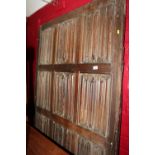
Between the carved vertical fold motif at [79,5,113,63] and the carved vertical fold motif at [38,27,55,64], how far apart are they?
876 millimetres

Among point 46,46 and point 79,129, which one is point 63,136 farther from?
point 46,46

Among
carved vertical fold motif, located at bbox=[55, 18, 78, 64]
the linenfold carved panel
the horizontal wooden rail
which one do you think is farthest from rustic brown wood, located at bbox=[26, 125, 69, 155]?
carved vertical fold motif, located at bbox=[55, 18, 78, 64]

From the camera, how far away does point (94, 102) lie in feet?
6.70

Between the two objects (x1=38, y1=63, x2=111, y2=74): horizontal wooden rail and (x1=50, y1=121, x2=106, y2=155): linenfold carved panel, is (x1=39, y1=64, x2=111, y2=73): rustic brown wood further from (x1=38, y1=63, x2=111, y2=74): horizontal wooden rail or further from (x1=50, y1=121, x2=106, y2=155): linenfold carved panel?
(x1=50, y1=121, x2=106, y2=155): linenfold carved panel

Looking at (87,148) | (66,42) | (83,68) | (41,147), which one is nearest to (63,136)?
(41,147)

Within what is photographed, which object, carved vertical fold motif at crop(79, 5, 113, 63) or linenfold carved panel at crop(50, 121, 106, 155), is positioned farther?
linenfold carved panel at crop(50, 121, 106, 155)

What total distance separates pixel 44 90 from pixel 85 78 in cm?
125

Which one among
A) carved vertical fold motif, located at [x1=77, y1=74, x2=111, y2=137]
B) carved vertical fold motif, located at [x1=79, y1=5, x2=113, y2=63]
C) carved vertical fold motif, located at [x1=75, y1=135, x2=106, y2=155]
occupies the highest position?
carved vertical fold motif, located at [x1=79, y1=5, x2=113, y2=63]

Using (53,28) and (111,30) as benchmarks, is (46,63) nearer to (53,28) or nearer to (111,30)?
(53,28)

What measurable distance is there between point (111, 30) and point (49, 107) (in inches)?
69.2

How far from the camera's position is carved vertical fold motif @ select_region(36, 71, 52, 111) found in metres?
3.04

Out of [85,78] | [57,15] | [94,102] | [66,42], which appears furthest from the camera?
[57,15]
